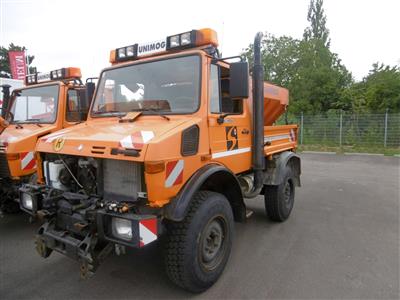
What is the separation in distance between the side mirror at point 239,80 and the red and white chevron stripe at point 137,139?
3.39 feet

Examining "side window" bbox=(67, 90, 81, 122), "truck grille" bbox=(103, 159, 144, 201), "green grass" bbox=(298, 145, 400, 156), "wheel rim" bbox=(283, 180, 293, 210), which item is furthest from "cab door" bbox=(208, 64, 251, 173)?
"green grass" bbox=(298, 145, 400, 156)

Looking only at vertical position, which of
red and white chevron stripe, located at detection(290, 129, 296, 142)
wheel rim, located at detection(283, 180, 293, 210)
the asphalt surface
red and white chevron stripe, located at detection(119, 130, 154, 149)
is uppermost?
red and white chevron stripe, located at detection(119, 130, 154, 149)

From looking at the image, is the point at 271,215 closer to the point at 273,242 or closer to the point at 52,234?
the point at 273,242

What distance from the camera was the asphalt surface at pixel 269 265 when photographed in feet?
9.74

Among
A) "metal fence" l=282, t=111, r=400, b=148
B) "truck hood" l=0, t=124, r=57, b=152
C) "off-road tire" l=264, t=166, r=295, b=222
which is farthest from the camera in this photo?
"metal fence" l=282, t=111, r=400, b=148

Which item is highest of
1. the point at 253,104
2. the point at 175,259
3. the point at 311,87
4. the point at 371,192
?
the point at 311,87

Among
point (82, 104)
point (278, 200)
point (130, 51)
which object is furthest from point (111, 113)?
point (278, 200)

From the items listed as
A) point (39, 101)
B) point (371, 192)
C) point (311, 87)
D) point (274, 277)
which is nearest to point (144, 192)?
point (274, 277)

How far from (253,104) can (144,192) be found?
2.10 meters

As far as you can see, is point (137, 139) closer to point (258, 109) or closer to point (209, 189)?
point (209, 189)

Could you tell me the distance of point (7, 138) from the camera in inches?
180

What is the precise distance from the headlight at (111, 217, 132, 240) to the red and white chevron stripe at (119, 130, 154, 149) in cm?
61

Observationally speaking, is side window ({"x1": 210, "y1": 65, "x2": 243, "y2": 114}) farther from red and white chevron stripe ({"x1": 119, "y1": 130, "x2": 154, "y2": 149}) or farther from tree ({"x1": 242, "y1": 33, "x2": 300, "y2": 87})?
tree ({"x1": 242, "y1": 33, "x2": 300, "y2": 87})

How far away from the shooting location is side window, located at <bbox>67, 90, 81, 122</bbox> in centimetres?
507
